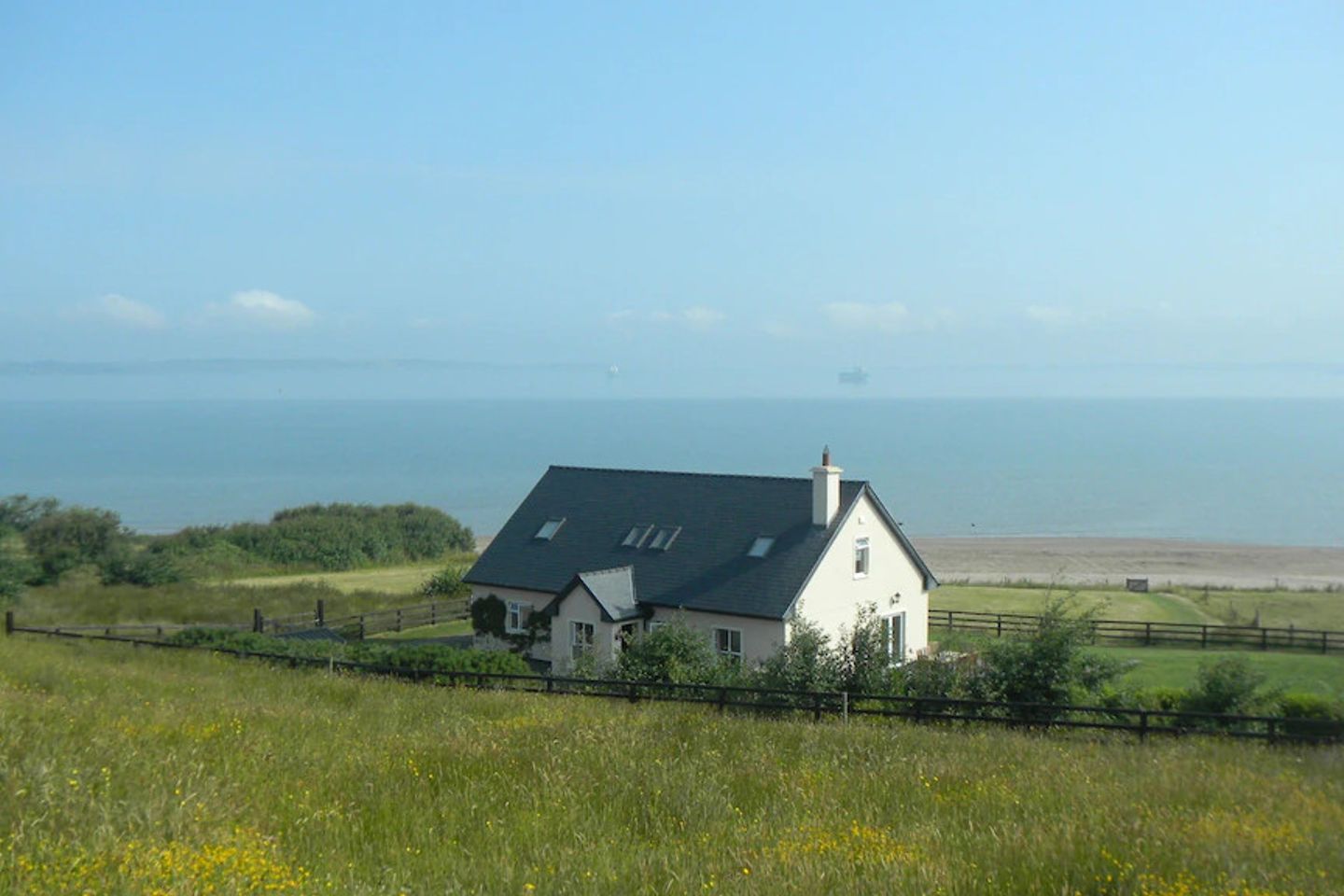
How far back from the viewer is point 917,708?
20.1 m

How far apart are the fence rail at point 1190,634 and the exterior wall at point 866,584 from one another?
3.94 m

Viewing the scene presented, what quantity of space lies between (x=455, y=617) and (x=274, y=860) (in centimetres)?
3643

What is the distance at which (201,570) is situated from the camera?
2350 inches

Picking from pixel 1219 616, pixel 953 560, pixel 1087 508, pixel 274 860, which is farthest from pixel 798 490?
pixel 1087 508

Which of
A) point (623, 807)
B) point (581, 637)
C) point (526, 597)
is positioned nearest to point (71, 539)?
point (526, 597)

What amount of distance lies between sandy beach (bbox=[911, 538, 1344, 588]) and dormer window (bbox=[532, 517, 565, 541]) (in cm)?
2902

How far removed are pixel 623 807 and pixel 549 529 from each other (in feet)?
91.0

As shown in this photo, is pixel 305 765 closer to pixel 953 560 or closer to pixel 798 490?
pixel 798 490

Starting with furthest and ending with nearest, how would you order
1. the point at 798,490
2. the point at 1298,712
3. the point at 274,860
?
the point at 798,490
the point at 1298,712
the point at 274,860

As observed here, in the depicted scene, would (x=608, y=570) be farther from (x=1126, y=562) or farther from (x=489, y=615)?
(x=1126, y=562)

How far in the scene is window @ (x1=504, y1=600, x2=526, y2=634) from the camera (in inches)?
1437

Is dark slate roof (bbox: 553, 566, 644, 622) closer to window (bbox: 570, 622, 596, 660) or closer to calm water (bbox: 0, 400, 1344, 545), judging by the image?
window (bbox: 570, 622, 596, 660)

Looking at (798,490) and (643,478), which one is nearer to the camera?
(798,490)

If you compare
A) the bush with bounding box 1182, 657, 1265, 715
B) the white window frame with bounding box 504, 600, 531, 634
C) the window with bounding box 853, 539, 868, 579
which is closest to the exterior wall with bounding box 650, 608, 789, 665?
the window with bounding box 853, 539, 868, 579
